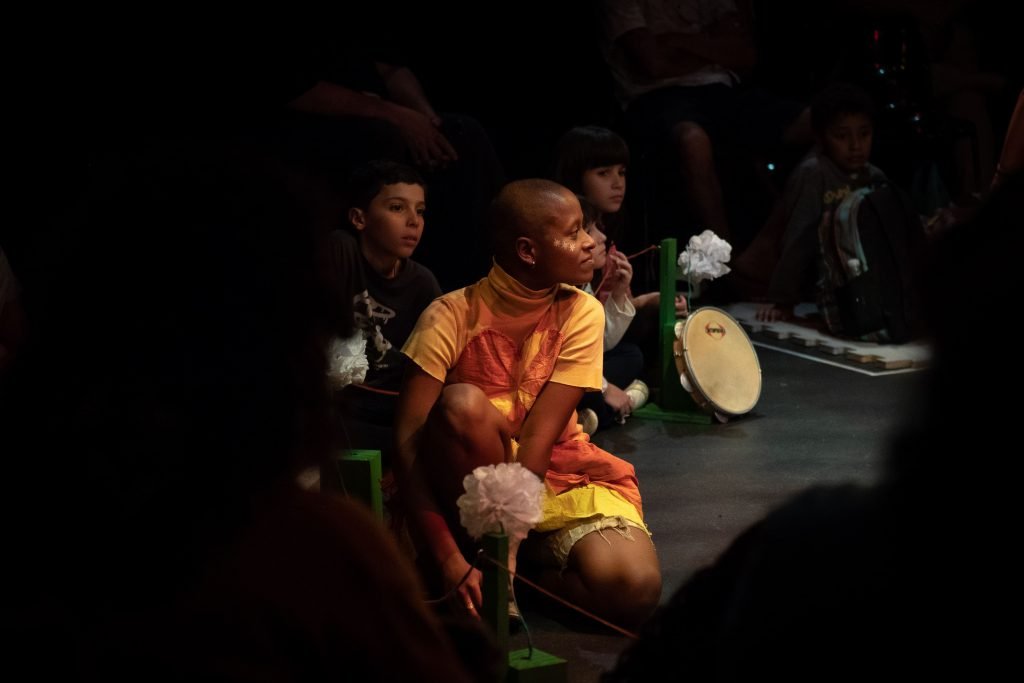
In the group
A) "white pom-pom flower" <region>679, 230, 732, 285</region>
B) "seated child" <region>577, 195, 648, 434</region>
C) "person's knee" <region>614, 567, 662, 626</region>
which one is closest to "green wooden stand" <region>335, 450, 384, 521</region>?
"person's knee" <region>614, 567, 662, 626</region>

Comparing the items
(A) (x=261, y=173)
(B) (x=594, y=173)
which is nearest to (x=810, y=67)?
(B) (x=594, y=173)

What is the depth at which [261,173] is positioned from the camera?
106 centimetres

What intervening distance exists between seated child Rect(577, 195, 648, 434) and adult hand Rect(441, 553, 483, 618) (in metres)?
1.52

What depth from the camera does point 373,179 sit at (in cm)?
358

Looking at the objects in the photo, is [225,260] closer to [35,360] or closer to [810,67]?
[35,360]

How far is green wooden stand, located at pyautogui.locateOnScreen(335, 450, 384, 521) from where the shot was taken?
8.09 ft

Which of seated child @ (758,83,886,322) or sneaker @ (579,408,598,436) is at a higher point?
seated child @ (758,83,886,322)

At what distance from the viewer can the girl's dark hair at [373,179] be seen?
3.56 m

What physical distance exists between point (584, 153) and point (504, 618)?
95.5 inches

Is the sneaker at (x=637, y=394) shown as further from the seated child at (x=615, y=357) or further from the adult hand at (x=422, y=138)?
the adult hand at (x=422, y=138)

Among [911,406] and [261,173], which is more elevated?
[261,173]

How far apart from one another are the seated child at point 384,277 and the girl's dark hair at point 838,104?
2966 mm

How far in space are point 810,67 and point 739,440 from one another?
3.45 m

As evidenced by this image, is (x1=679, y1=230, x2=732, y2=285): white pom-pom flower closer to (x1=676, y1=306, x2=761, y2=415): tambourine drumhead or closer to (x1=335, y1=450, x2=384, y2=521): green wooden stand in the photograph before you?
(x1=676, y1=306, x2=761, y2=415): tambourine drumhead
